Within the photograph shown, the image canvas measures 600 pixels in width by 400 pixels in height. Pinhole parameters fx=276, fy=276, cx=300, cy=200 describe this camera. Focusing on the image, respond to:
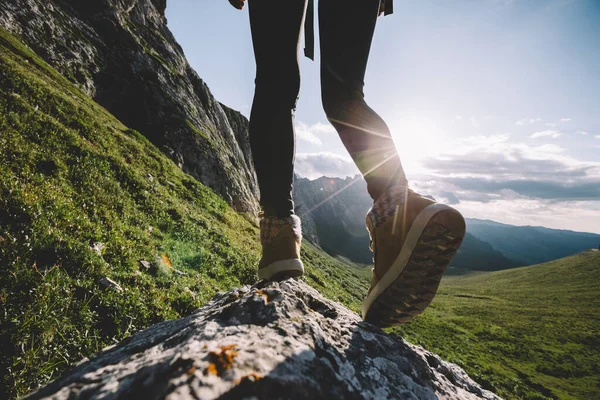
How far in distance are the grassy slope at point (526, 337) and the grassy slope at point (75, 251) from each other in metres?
29.4

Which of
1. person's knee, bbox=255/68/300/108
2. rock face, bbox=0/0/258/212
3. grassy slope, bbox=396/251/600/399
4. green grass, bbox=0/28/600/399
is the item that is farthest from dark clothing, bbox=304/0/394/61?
grassy slope, bbox=396/251/600/399

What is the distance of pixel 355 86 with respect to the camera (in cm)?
235

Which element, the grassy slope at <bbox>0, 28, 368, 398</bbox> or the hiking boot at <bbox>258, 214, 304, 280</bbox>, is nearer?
the hiking boot at <bbox>258, 214, 304, 280</bbox>

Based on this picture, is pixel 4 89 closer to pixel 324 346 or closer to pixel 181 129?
pixel 324 346

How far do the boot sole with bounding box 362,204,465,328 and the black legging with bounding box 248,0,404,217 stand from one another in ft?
1.68

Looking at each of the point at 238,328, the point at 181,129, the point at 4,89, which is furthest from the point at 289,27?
the point at 181,129

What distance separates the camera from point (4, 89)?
35.7 feet

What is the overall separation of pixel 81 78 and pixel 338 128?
129 ft

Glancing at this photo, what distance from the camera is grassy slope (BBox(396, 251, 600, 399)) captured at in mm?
31562

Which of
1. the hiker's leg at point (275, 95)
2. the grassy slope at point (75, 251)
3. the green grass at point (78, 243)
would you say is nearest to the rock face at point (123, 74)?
the green grass at point (78, 243)

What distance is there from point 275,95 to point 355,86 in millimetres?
688

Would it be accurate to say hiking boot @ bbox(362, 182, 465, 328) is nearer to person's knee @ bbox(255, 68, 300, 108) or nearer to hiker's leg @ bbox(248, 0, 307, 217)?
hiker's leg @ bbox(248, 0, 307, 217)

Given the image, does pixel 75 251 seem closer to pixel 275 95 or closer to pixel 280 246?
pixel 280 246

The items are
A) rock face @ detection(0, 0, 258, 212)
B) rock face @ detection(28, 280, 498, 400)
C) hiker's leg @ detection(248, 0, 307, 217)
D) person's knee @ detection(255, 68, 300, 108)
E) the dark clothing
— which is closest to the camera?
rock face @ detection(28, 280, 498, 400)
